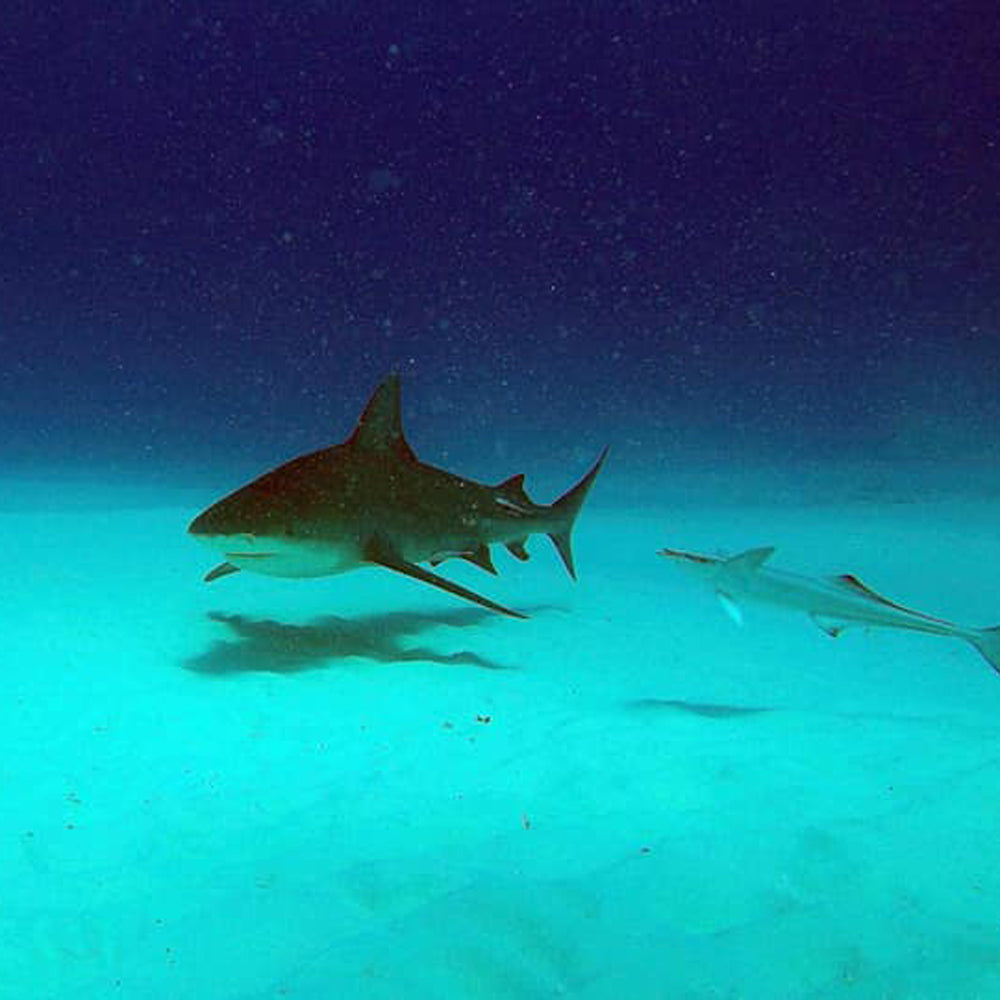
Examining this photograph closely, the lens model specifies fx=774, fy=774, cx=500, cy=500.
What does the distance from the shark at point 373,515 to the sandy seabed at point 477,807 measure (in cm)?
64

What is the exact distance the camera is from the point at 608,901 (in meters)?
2.38

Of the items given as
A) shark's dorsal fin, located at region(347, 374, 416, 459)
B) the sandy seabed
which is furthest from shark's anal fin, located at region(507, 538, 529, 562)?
shark's dorsal fin, located at region(347, 374, 416, 459)

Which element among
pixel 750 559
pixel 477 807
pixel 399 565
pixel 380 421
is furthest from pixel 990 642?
pixel 380 421

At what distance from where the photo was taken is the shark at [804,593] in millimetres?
3504

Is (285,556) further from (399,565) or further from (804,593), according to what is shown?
(804,593)

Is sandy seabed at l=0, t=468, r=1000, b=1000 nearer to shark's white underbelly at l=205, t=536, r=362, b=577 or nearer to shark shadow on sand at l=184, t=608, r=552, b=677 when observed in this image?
shark shadow on sand at l=184, t=608, r=552, b=677

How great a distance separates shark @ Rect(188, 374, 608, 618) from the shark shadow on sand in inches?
17.9

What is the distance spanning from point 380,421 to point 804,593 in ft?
10.1

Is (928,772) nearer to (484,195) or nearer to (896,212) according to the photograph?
(896,212)

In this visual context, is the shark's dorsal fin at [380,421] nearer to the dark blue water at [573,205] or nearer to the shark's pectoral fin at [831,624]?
the shark's pectoral fin at [831,624]

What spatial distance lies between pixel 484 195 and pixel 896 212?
1457 cm

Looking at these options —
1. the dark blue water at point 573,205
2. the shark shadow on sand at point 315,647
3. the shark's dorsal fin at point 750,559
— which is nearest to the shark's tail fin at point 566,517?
the shark shadow on sand at point 315,647

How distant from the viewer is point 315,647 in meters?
5.09

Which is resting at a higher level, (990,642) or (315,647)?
(315,647)
